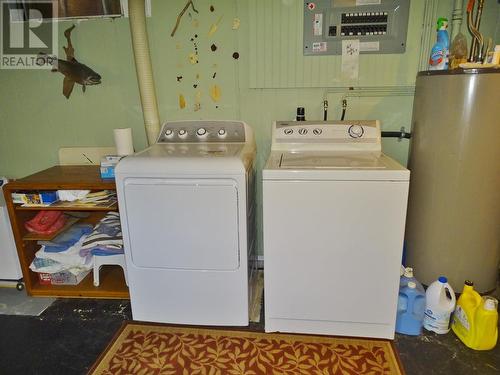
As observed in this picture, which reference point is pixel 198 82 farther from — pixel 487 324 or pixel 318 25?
pixel 487 324

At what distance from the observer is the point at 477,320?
1.75 meters

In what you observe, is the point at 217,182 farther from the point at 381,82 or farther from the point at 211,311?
the point at 381,82

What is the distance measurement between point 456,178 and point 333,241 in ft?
2.60

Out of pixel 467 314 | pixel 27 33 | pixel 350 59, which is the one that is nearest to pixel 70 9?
pixel 27 33

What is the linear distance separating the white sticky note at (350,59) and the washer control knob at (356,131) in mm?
390

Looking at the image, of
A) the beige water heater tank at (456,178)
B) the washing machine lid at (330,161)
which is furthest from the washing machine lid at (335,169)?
the beige water heater tank at (456,178)

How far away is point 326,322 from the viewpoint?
1.87 meters

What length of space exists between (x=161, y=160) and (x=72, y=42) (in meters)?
1.32

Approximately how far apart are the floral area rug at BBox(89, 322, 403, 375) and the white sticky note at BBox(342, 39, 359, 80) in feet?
5.11

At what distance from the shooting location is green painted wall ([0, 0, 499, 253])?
7.27ft

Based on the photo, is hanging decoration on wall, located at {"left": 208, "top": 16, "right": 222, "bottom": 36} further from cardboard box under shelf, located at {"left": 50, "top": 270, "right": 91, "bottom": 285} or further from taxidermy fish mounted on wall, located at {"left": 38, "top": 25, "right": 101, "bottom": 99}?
cardboard box under shelf, located at {"left": 50, "top": 270, "right": 91, "bottom": 285}

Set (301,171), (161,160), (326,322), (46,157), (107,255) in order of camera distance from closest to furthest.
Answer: (301,171), (161,160), (326,322), (107,255), (46,157)

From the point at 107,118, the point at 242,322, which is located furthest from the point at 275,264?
the point at 107,118

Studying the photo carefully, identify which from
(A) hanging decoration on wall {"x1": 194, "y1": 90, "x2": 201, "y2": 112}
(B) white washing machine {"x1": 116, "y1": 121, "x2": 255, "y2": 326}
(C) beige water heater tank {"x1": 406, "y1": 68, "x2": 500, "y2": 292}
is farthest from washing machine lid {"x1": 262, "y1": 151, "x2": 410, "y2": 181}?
(A) hanging decoration on wall {"x1": 194, "y1": 90, "x2": 201, "y2": 112}
